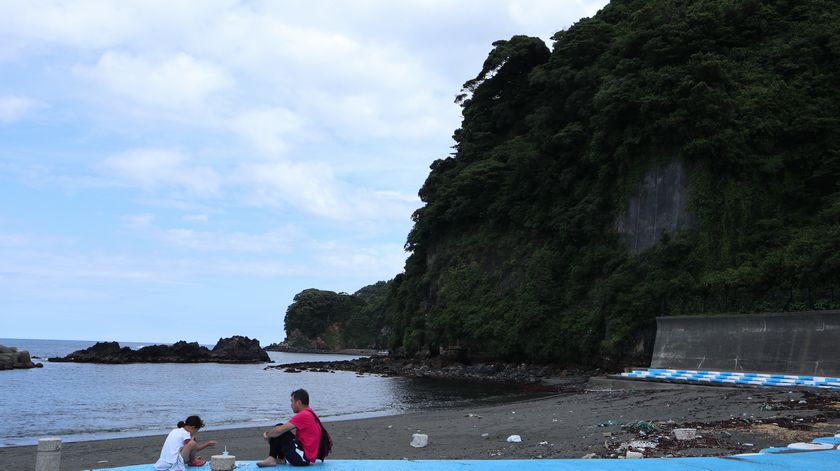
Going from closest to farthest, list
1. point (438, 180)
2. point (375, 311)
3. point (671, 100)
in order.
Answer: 1. point (671, 100)
2. point (438, 180)
3. point (375, 311)

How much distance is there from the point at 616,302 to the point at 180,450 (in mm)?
→ 34801

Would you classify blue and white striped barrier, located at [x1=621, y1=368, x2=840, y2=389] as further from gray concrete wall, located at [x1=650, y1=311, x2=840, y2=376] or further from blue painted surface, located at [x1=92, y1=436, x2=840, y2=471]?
blue painted surface, located at [x1=92, y1=436, x2=840, y2=471]

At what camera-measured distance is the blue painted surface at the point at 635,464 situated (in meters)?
9.66

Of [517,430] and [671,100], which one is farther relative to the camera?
[671,100]

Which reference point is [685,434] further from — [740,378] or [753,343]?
[753,343]

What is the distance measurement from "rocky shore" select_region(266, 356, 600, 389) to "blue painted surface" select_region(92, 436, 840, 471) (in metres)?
28.6

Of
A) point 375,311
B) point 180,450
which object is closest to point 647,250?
point 180,450

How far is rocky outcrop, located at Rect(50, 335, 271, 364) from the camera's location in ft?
301

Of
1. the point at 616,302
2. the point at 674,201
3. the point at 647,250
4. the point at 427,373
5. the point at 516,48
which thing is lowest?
the point at 427,373

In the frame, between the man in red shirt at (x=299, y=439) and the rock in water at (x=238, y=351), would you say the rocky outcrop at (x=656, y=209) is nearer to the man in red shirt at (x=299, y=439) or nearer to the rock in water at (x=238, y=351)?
the man in red shirt at (x=299, y=439)

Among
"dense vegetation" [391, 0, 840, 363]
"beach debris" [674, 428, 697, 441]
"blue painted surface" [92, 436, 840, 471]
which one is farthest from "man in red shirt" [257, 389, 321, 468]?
"dense vegetation" [391, 0, 840, 363]

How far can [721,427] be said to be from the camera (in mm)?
14703

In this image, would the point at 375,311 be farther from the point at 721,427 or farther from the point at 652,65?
the point at 721,427

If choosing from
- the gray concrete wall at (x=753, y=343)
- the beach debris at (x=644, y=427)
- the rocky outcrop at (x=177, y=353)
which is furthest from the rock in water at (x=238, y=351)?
the beach debris at (x=644, y=427)
